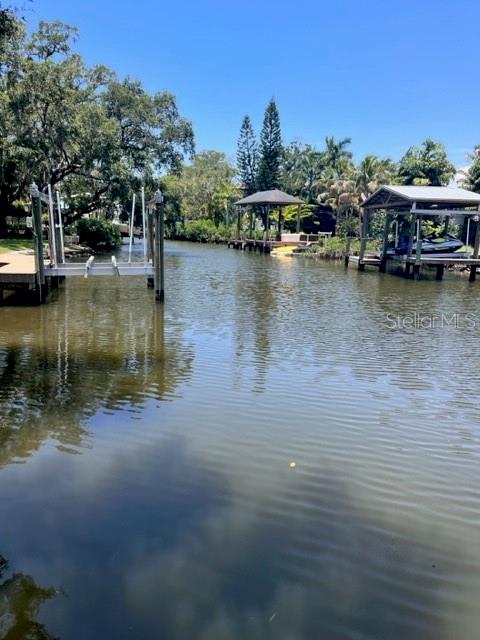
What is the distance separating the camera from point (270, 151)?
5922cm

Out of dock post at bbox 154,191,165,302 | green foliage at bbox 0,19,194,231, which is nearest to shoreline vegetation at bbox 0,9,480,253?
green foliage at bbox 0,19,194,231

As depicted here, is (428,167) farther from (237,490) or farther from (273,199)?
(237,490)

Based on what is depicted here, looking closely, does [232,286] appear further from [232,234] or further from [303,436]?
[232,234]

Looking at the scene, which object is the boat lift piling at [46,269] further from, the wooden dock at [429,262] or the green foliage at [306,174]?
the green foliage at [306,174]

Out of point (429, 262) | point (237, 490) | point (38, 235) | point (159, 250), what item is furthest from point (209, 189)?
point (237, 490)

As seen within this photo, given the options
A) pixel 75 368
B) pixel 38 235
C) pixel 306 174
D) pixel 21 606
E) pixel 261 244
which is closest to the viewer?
pixel 21 606

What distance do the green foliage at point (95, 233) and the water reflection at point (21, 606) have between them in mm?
35341

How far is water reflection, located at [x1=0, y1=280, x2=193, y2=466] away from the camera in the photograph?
5.88 metres

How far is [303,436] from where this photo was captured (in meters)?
5.69

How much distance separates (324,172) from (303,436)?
5119 cm

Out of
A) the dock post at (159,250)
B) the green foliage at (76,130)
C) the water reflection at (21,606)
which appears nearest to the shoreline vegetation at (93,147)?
the green foliage at (76,130)

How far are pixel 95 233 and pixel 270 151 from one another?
2883 centimetres

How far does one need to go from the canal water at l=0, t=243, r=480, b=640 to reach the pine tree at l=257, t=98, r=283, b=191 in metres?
51.5

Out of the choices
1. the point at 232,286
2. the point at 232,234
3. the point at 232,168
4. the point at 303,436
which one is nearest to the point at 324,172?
the point at 232,234
